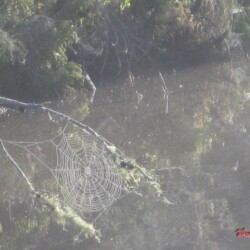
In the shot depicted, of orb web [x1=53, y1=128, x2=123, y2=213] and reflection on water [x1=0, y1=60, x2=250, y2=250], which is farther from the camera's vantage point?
orb web [x1=53, y1=128, x2=123, y2=213]

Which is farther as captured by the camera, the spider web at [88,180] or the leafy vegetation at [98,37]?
the leafy vegetation at [98,37]

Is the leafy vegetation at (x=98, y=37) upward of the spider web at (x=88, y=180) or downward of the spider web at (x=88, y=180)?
downward

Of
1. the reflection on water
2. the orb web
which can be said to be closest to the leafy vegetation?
the reflection on water

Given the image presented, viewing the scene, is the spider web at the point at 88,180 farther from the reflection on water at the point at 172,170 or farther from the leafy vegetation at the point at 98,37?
the leafy vegetation at the point at 98,37

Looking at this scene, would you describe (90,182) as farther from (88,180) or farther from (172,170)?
(172,170)

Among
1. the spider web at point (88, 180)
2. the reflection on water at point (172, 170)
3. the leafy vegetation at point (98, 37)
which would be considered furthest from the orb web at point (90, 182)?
the leafy vegetation at point (98, 37)

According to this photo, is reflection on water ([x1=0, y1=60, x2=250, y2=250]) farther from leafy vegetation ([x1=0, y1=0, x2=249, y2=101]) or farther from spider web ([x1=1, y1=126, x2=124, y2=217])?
leafy vegetation ([x1=0, y1=0, x2=249, y2=101])

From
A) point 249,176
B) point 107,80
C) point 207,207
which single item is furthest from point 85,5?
point 207,207

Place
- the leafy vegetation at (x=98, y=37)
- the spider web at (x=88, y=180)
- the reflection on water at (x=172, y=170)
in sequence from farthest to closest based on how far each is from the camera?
the leafy vegetation at (x=98, y=37)
the spider web at (x=88, y=180)
the reflection on water at (x=172, y=170)
